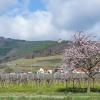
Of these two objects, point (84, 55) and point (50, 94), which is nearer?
point (50, 94)

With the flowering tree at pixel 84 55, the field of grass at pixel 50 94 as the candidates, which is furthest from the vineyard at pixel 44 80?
the flowering tree at pixel 84 55

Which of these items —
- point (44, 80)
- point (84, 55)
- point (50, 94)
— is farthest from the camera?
point (44, 80)

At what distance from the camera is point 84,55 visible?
181 ft

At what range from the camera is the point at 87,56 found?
179 feet

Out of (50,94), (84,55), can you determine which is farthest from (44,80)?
(50,94)

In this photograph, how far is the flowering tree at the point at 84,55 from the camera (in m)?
54.6

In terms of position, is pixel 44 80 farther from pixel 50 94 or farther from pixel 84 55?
pixel 50 94

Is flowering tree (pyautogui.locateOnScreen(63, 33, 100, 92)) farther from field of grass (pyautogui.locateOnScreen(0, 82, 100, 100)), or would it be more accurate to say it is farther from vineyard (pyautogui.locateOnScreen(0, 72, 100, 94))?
vineyard (pyautogui.locateOnScreen(0, 72, 100, 94))

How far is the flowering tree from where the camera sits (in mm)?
54625

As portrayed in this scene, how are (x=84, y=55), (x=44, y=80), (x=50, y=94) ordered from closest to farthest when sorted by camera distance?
(x=50, y=94) < (x=84, y=55) < (x=44, y=80)

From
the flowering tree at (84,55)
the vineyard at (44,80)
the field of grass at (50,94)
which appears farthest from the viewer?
the vineyard at (44,80)

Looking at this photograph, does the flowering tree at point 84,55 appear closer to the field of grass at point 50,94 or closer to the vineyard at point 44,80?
the field of grass at point 50,94

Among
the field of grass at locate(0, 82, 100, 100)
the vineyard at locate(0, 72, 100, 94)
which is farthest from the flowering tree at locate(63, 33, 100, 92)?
the vineyard at locate(0, 72, 100, 94)

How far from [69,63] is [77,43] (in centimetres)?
328
